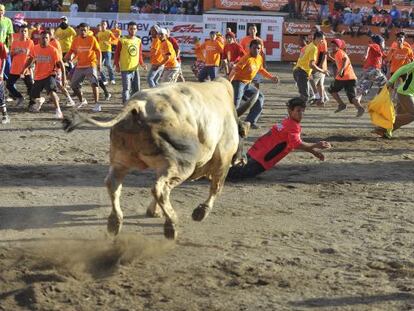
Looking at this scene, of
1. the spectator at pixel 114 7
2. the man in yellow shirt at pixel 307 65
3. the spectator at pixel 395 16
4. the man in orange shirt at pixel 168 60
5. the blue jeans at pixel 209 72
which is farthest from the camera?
the spectator at pixel 114 7

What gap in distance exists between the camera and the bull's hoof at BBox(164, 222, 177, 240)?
20.7ft

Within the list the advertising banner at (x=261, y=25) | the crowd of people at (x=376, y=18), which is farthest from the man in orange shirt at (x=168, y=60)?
the crowd of people at (x=376, y=18)

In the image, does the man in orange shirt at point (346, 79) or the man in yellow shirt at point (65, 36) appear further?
the man in yellow shirt at point (65, 36)

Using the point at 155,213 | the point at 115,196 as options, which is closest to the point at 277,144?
the point at 155,213

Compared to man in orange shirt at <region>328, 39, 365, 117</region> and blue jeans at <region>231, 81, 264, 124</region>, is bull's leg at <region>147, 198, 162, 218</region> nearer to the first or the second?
blue jeans at <region>231, 81, 264, 124</region>

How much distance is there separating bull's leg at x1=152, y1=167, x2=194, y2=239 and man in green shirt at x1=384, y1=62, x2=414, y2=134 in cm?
683

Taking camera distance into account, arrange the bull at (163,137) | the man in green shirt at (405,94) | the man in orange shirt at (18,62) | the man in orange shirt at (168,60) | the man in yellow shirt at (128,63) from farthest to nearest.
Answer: the man in orange shirt at (168,60) → the man in orange shirt at (18,62) → the man in yellow shirt at (128,63) → the man in green shirt at (405,94) → the bull at (163,137)

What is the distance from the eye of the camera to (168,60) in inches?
666

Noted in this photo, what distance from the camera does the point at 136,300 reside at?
17.3 ft

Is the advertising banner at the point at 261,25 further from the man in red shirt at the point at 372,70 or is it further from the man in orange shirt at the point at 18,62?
the man in orange shirt at the point at 18,62

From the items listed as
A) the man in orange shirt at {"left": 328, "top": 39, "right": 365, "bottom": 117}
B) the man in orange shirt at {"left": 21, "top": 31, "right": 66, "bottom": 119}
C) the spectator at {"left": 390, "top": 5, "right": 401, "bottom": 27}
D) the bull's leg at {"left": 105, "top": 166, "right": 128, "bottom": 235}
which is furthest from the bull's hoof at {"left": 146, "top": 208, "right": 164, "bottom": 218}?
the spectator at {"left": 390, "top": 5, "right": 401, "bottom": 27}

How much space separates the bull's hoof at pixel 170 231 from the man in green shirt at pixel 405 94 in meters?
6.91

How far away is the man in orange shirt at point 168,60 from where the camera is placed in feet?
55.2

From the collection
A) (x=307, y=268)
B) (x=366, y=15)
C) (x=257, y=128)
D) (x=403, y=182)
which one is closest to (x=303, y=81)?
(x=257, y=128)
